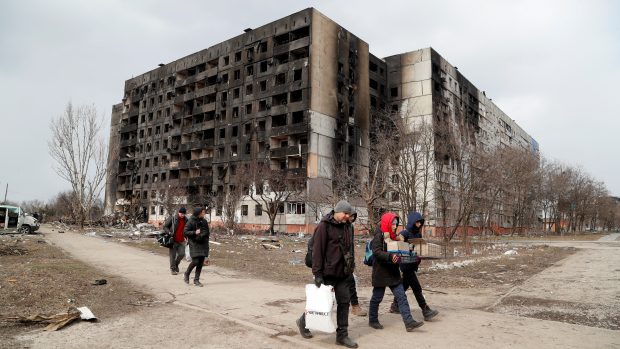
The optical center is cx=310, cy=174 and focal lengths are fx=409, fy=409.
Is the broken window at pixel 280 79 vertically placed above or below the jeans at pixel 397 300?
above

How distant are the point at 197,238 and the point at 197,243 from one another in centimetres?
13

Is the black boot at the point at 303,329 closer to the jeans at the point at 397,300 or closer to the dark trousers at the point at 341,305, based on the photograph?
the dark trousers at the point at 341,305

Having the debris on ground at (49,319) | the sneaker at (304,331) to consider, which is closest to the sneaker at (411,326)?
the sneaker at (304,331)

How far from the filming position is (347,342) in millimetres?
4824

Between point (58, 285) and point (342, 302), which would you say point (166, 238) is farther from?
point (342, 302)

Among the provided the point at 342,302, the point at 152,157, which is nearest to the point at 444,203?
the point at 342,302

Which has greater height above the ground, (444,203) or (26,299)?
(444,203)

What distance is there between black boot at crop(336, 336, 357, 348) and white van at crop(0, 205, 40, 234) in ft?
97.0

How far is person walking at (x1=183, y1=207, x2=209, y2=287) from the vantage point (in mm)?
9102

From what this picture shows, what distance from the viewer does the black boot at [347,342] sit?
478 centimetres

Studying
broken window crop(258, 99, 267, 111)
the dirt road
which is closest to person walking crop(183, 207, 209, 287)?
the dirt road

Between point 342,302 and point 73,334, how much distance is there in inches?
134

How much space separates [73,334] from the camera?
5.15 m

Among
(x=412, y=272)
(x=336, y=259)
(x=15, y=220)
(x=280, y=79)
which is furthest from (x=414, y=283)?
(x=280, y=79)
